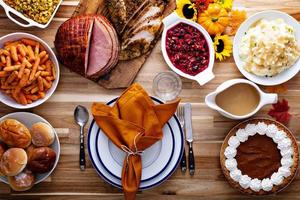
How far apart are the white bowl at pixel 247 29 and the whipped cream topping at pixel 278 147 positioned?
163 millimetres


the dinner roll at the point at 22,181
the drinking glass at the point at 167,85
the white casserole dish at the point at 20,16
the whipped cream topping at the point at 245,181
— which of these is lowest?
the dinner roll at the point at 22,181

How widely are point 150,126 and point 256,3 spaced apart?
0.63m

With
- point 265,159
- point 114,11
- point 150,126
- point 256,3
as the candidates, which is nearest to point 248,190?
point 265,159

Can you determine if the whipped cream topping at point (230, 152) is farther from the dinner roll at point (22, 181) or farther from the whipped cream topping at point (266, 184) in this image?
the dinner roll at point (22, 181)

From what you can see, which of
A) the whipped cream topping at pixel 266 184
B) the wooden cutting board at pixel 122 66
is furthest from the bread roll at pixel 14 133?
the whipped cream topping at pixel 266 184

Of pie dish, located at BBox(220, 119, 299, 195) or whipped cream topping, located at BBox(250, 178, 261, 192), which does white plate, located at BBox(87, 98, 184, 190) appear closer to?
pie dish, located at BBox(220, 119, 299, 195)

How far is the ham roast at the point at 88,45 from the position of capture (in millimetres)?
1780

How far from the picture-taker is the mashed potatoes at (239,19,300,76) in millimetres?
1749

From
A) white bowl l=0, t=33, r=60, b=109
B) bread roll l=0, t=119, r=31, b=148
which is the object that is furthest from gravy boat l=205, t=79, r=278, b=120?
bread roll l=0, t=119, r=31, b=148

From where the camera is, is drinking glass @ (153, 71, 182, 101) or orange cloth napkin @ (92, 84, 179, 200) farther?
drinking glass @ (153, 71, 182, 101)

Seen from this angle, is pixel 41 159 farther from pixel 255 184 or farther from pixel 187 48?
pixel 255 184

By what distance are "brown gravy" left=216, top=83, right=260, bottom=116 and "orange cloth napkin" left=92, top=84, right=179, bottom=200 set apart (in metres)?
0.18

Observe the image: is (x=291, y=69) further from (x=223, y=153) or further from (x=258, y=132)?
(x=223, y=153)

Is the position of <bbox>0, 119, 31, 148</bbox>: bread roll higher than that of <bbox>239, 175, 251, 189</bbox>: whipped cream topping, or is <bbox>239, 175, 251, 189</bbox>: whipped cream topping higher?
<bbox>0, 119, 31, 148</bbox>: bread roll
